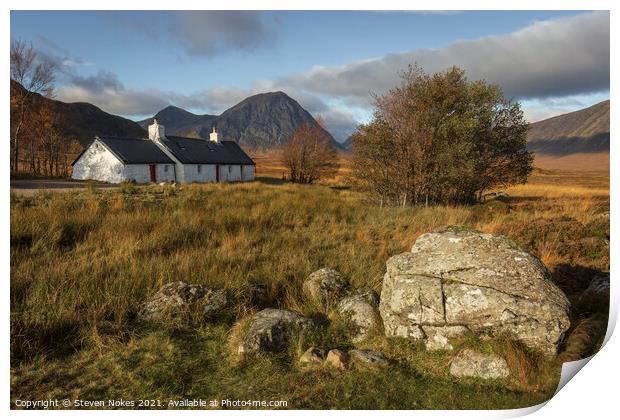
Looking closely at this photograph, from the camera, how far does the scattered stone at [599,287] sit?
411 centimetres

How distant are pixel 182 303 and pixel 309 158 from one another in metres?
22.6

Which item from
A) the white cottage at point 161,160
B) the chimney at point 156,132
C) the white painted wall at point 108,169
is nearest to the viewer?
the white painted wall at point 108,169

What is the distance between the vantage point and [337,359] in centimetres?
304

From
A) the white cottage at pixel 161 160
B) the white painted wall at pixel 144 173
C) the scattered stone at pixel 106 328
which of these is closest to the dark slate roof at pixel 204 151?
the white cottage at pixel 161 160

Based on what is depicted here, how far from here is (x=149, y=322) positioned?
12.3ft

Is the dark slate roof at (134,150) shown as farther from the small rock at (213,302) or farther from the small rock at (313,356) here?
the small rock at (313,356)

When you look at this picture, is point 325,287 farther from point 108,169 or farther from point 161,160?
point 161,160

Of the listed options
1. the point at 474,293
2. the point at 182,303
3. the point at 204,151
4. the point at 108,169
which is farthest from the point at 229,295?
the point at 204,151

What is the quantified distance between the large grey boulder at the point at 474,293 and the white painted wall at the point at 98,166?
22.0 metres

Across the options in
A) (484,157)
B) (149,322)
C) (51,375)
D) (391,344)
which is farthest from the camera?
(484,157)

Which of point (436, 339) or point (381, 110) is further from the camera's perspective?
point (381, 110)

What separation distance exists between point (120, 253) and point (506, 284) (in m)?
5.03

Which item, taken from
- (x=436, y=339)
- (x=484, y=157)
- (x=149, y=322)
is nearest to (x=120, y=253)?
(x=149, y=322)
